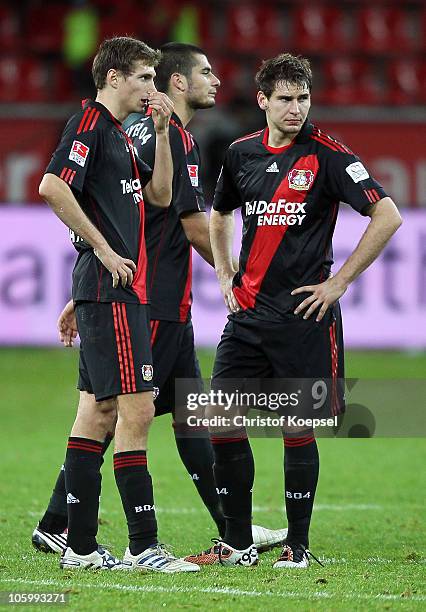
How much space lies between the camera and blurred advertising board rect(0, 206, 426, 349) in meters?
13.1

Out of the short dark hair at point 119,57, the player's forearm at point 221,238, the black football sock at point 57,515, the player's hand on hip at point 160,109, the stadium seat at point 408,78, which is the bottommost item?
the black football sock at point 57,515

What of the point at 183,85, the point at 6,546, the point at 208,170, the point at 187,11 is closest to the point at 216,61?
the point at 187,11

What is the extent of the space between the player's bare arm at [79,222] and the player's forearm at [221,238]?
961 millimetres

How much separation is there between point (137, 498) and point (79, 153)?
148 cm

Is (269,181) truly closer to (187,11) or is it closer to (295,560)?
(295,560)

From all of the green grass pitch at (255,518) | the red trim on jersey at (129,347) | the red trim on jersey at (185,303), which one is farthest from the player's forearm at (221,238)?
the green grass pitch at (255,518)

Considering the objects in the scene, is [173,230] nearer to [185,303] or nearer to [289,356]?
[185,303]

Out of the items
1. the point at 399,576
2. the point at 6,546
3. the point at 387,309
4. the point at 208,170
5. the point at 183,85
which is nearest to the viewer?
the point at 399,576

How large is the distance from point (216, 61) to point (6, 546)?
1239 cm

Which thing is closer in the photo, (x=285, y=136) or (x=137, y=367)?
(x=137, y=367)

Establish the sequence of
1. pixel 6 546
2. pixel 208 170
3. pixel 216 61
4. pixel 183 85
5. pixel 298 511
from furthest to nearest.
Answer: pixel 216 61 → pixel 208 170 → pixel 183 85 → pixel 6 546 → pixel 298 511

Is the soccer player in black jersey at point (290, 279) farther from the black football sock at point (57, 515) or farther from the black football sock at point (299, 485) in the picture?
the black football sock at point (57, 515)

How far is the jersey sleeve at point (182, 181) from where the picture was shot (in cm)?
622

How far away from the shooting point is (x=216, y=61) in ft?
57.8
